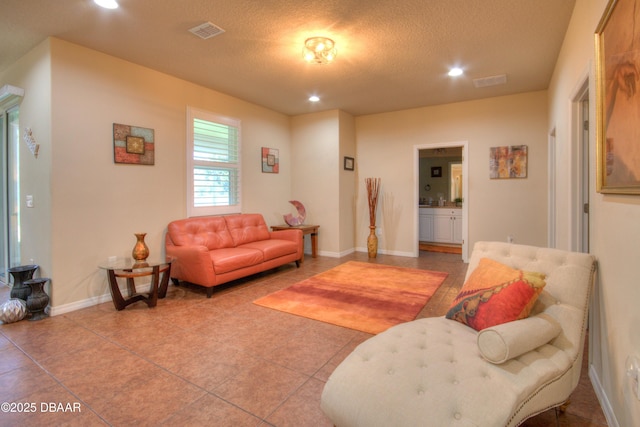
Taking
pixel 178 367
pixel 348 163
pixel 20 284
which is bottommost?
pixel 178 367

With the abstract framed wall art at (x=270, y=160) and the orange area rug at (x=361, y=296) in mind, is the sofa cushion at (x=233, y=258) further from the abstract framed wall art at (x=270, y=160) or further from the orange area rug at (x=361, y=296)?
the abstract framed wall art at (x=270, y=160)

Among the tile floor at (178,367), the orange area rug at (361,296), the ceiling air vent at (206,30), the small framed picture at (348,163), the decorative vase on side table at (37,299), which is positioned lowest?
the tile floor at (178,367)

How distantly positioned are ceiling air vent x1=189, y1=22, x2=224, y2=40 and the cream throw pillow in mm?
3145

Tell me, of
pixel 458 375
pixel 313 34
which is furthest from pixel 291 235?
pixel 458 375

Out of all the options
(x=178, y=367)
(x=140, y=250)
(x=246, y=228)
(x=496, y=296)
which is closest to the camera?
(x=496, y=296)

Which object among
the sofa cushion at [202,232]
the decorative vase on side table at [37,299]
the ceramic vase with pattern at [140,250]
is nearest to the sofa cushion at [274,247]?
the sofa cushion at [202,232]

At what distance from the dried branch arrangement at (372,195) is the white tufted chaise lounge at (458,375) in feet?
13.7

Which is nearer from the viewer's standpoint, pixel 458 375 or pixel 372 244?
pixel 458 375

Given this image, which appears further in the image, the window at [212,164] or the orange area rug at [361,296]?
the window at [212,164]

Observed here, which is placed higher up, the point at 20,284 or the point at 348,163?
the point at 348,163

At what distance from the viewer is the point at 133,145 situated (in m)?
3.73

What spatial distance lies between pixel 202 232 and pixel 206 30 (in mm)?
2401

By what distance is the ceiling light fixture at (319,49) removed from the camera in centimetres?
312

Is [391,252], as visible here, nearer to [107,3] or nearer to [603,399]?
[603,399]
